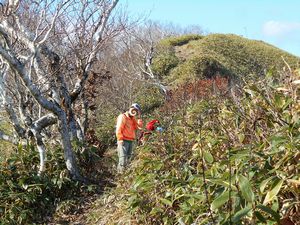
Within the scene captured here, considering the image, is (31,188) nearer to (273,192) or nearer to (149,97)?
(273,192)

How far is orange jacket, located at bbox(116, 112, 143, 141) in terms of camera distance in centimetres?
922

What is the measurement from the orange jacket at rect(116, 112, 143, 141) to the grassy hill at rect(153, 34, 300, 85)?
41.6 ft

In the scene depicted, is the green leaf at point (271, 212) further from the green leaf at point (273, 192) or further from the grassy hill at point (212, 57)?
the grassy hill at point (212, 57)

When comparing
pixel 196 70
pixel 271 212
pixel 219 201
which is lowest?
pixel 271 212

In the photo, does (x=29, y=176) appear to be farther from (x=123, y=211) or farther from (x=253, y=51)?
(x=253, y=51)

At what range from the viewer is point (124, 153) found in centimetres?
925

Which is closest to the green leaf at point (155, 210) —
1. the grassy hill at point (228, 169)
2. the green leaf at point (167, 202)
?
the grassy hill at point (228, 169)

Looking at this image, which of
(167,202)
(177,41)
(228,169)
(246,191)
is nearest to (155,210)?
(167,202)

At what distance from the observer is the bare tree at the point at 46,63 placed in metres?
7.72

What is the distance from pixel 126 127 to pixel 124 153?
578 mm

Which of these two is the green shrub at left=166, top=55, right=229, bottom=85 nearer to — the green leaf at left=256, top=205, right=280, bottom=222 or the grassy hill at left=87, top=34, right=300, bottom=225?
the grassy hill at left=87, top=34, right=300, bottom=225

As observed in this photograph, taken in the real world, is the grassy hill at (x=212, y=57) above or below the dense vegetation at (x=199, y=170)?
above

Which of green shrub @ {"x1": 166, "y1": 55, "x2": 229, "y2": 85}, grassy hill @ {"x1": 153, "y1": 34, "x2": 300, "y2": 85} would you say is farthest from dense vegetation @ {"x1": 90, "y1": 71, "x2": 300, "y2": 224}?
grassy hill @ {"x1": 153, "y1": 34, "x2": 300, "y2": 85}

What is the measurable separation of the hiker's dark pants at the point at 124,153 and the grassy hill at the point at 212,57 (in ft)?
41.9
